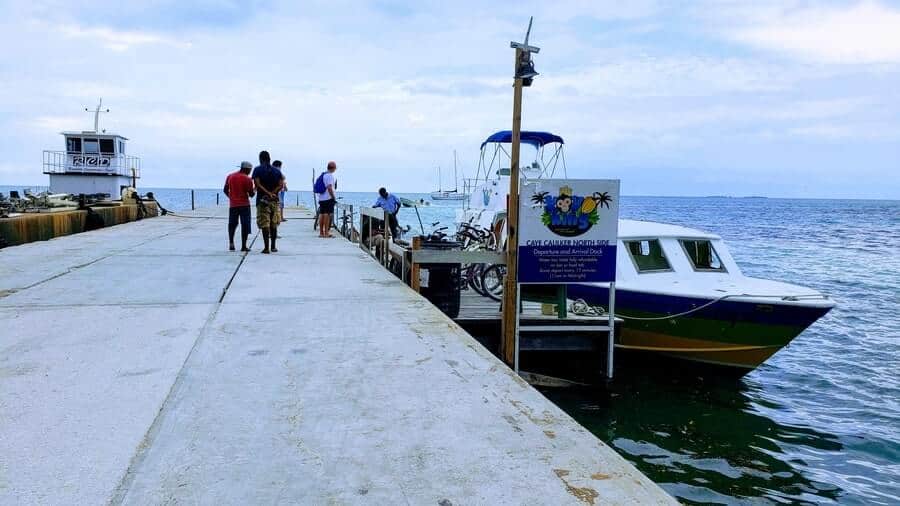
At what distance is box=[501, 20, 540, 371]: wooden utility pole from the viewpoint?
782cm

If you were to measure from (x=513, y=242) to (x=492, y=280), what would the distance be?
3551 millimetres

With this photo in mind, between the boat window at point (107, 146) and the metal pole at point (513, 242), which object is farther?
the boat window at point (107, 146)

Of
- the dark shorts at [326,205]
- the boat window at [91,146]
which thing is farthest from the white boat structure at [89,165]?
the dark shorts at [326,205]

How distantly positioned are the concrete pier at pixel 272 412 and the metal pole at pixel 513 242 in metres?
1.20

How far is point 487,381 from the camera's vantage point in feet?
15.7

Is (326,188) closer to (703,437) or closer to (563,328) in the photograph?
(563,328)

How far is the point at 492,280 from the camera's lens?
11.7 meters

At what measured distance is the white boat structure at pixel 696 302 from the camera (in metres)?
9.73

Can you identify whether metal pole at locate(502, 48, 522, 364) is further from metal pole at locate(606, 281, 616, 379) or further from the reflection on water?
the reflection on water

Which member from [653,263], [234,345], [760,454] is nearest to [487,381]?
[234,345]

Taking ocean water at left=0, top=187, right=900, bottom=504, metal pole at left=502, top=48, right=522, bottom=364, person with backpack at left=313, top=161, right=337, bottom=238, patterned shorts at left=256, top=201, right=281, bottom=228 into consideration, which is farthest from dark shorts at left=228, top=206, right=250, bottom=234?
ocean water at left=0, top=187, right=900, bottom=504

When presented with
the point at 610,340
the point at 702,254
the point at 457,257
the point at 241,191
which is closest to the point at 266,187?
the point at 241,191

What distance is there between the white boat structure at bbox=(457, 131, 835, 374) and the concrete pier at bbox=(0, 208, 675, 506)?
347 centimetres

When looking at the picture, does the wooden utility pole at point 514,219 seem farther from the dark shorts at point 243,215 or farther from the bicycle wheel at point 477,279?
the dark shorts at point 243,215
